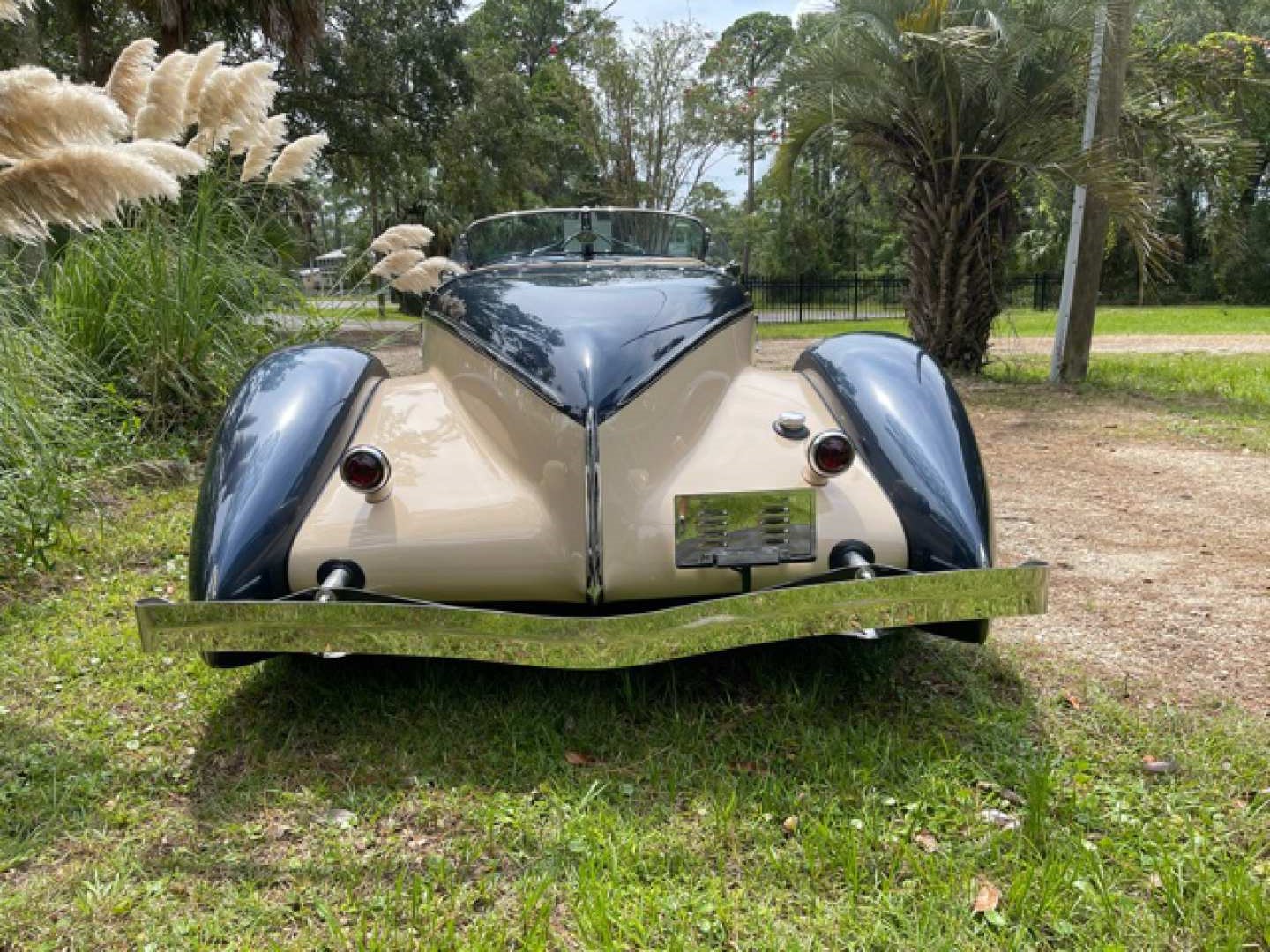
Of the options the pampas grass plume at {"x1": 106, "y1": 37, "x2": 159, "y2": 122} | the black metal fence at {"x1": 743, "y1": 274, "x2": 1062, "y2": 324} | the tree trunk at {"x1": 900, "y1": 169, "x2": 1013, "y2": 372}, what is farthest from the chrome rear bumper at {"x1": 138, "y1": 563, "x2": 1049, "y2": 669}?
the black metal fence at {"x1": 743, "y1": 274, "x2": 1062, "y2": 324}

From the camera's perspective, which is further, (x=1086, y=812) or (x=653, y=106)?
(x=653, y=106)

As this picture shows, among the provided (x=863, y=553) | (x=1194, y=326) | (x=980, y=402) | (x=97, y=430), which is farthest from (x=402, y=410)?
(x=1194, y=326)

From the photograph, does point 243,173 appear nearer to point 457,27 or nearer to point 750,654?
point 750,654

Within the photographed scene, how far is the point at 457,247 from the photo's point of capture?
189 inches

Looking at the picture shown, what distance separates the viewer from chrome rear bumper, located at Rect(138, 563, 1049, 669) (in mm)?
2008

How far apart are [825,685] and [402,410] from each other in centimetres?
149

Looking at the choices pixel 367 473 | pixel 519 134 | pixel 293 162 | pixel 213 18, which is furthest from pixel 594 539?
pixel 519 134

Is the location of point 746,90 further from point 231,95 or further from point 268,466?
point 268,466

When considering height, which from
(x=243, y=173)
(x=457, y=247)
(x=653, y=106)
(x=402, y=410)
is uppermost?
(x=653, y=106)

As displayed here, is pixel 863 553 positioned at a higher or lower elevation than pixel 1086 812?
higher

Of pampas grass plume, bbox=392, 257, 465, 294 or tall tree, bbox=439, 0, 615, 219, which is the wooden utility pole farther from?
tall tree, bbox=439, 0, 615, 219

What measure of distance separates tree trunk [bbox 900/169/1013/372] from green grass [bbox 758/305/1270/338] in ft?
11.7

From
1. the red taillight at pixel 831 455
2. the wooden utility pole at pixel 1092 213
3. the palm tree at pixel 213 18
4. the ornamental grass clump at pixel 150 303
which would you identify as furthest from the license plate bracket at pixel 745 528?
the palm tree at pixel 213 18

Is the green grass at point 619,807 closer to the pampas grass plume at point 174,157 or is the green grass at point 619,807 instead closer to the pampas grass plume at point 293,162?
the pampas grass plume at point 174,157
